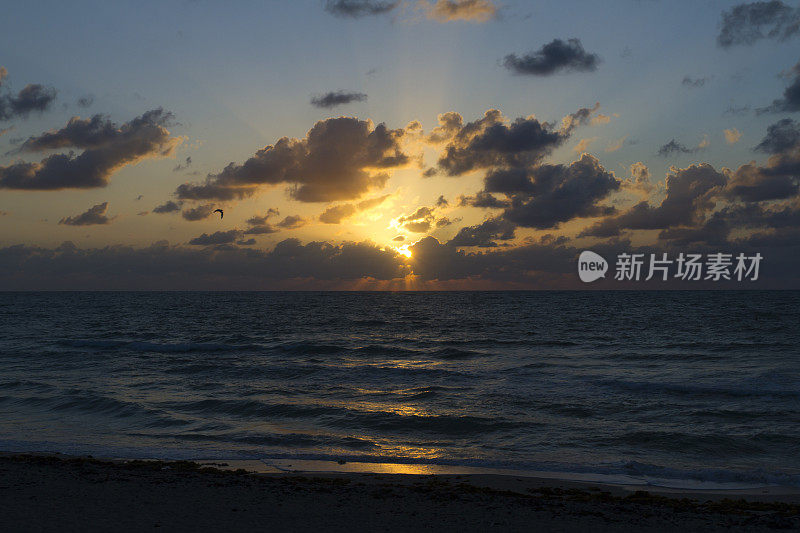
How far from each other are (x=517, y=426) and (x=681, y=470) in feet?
18.9

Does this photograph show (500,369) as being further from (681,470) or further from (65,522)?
(65,522)

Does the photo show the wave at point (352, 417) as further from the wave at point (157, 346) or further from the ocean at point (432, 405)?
the wave at point (157, 346)

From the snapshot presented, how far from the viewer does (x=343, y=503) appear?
11.4 meters

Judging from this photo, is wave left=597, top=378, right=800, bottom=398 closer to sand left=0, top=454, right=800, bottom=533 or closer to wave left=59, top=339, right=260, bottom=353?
sand left=0, top=454, right=800, bottom=533

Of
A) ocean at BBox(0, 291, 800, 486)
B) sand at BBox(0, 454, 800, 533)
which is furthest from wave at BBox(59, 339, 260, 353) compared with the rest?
sand at BBox(0, 454, 800, 533)

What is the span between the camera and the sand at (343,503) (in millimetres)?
10125

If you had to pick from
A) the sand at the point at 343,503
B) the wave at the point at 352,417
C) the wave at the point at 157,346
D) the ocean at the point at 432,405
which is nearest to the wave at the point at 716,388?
the ocean at the point at 432,405

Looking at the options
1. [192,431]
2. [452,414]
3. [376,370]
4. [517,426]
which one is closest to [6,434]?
[192,431]

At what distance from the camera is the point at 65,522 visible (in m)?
9.91

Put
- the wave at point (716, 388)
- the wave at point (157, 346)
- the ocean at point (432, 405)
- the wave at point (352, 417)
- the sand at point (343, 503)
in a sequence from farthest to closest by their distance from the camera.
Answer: the wave at point (157, 346)
the wave at point (716, 388)
the wave at point (352, 417)
the ocean at point (432, 405)
the sand at point (343, 503)

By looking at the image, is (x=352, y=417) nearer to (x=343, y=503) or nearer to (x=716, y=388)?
(x=343, y=503)

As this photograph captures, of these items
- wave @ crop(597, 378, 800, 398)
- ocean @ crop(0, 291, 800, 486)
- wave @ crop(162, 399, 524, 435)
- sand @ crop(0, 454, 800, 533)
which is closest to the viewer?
sand @ crop(0, 454, 800, 533)

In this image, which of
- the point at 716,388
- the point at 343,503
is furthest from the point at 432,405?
the point at 716,388

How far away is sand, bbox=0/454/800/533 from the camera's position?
10.1 metres
